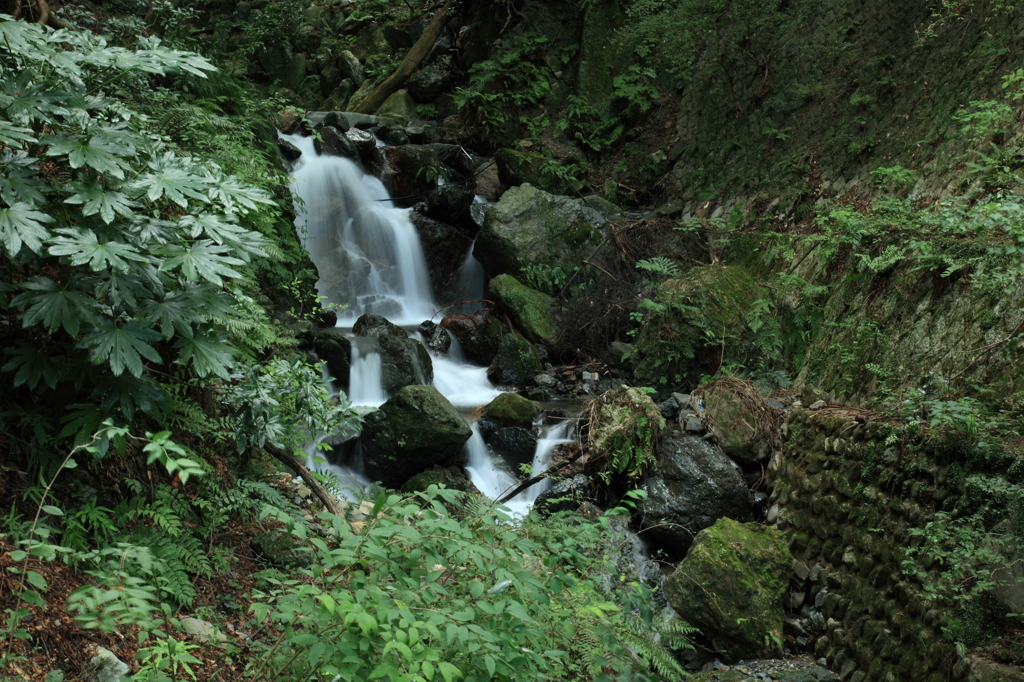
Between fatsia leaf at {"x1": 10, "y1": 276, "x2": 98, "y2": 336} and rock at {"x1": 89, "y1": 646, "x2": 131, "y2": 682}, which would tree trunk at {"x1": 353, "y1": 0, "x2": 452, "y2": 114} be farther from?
rock at {"x1": 89, "y1": 646, "x2": 131, "y2": 682}

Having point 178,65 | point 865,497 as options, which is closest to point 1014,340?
point 865,497

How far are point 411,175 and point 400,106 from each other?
11.9 ft

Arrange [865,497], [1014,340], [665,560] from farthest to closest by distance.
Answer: [665,560] < [865,497] < [1014,340]

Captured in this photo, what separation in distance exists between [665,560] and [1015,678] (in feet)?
9.41

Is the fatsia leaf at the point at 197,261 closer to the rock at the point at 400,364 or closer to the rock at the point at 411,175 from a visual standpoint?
the rock at the point at 400,364

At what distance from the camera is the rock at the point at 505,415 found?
24.0 ft

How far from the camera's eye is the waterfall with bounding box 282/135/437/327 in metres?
10.4

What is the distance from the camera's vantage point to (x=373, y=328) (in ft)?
28.8

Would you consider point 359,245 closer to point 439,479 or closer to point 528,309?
point 528,309

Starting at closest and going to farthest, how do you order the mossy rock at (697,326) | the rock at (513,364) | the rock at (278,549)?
the rock at (278,549), the mossy rock at (697,326), the rock at (513,364)

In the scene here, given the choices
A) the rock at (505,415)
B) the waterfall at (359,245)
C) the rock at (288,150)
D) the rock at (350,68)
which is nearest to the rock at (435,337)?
the waterfall at (359,245)

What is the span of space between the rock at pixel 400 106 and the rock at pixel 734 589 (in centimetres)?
1212

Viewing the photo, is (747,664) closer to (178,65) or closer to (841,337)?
(841,337)

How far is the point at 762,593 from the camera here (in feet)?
15.5
